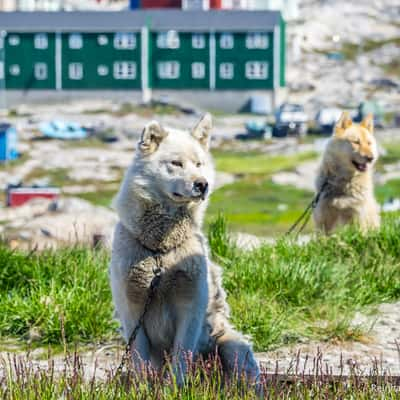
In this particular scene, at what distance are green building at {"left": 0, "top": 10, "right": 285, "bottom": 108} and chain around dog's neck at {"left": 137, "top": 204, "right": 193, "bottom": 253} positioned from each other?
77.9m

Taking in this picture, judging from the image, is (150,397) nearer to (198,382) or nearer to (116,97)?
(198,382)

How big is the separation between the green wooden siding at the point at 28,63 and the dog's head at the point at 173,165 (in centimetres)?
8054

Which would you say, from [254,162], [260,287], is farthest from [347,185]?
[254,162]

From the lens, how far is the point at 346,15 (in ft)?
384

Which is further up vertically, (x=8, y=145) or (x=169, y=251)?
(x=169, y=251)

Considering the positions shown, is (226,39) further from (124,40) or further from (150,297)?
(150,297)

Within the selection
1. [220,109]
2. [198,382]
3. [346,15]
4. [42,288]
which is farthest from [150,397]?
[346,15]

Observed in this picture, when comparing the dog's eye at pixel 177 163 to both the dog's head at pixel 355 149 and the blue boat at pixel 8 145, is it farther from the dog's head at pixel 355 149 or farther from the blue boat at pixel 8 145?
the blue boat at pixel 8 145

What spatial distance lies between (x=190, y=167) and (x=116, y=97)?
79.3m

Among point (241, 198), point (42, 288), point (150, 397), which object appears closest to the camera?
point (150, 397)

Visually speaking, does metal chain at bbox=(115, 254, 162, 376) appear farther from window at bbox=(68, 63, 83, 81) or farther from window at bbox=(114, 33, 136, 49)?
window at bbox=(114, 33, 136, 49)

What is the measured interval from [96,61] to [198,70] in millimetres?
8771

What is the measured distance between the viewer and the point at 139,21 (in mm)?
87938

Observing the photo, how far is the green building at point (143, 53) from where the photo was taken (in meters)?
85.4
